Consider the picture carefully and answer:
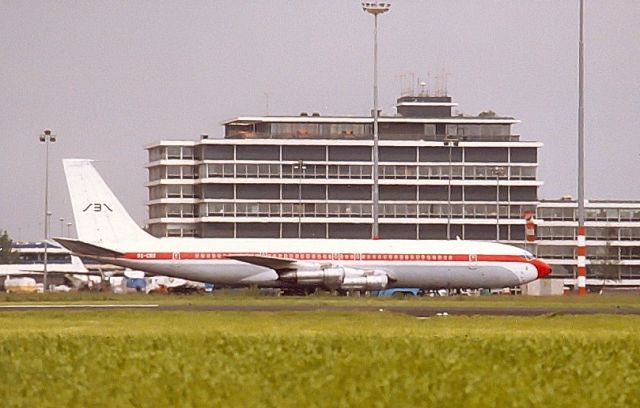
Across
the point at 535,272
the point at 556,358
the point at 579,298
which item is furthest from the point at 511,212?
the point at 556,358

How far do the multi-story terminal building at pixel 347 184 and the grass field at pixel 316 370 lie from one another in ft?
499

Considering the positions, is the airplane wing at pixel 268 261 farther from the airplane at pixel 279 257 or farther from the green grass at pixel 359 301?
the green grass at pixel 359 301

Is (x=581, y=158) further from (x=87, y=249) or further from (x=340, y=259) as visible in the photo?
(x=87, y=249)

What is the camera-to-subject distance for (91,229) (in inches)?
3696

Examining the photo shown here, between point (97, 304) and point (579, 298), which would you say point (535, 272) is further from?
point (97, 304)

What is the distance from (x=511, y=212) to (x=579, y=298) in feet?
357

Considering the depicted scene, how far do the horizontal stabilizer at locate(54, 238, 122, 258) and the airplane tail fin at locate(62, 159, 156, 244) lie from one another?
2636 mm

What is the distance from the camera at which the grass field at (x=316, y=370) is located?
2158 centimetres

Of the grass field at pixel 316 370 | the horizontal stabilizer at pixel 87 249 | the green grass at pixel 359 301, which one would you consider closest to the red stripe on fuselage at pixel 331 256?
the horizontal stabilizer at pixel 87 249

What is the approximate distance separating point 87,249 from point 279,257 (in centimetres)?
1124

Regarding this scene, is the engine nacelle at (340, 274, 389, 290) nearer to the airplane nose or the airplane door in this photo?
the airplane door

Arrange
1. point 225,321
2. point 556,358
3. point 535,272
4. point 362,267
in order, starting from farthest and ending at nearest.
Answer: point 535,272, point 362,267, point 225,321, point 556,358

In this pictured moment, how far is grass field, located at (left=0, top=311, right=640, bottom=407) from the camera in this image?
70.8 ft

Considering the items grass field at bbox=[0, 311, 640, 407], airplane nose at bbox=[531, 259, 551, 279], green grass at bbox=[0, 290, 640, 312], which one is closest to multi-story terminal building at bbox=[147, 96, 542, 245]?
airplane nose at bbox=[531, 259, 551, 279]
